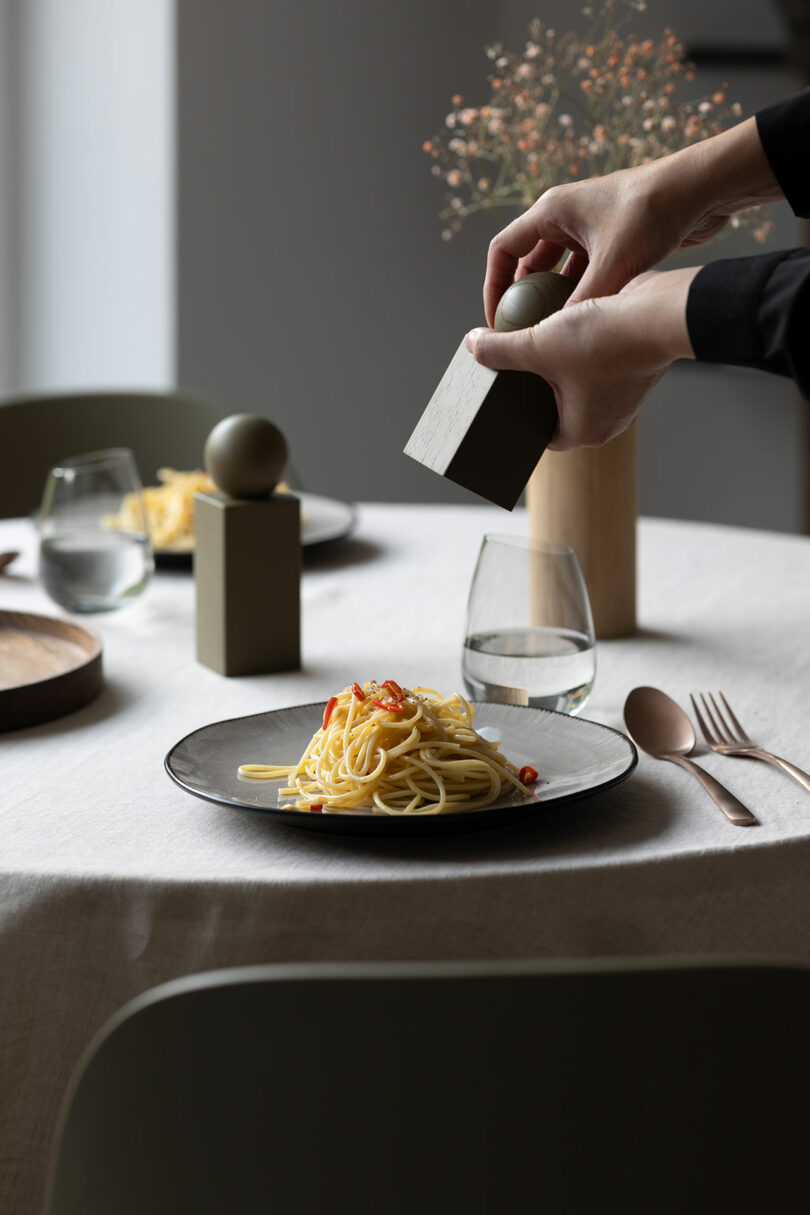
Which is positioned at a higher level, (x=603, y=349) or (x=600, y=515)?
(x=603, y=349)

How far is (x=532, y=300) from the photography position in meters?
1.00

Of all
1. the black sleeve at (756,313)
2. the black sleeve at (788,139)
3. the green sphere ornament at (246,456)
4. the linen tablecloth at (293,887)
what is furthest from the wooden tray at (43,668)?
the black sleeve at (788,139)

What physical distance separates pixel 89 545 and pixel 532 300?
63 centimetres

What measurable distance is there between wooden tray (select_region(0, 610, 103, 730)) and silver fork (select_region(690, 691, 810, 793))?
0.52m

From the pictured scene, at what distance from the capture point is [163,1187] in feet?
1.71

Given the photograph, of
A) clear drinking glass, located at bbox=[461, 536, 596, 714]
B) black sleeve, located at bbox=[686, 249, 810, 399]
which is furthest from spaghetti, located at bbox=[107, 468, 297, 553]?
black sleeve, located at bbox=[686, 249, 810, 399]

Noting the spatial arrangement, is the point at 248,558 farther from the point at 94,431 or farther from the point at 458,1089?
the point at 94,431

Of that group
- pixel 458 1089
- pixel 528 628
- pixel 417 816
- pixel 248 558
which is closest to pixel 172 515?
pixel 248 558

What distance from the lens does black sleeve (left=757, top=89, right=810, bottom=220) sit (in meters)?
1.02

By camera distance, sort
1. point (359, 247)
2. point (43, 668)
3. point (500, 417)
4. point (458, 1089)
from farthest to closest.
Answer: point (359, 247) < point (43, 668) < point (500, 417) < point (458, 1089)

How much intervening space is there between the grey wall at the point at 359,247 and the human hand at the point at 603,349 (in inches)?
107

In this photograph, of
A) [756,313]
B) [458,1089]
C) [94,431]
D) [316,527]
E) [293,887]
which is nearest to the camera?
[458,1089]

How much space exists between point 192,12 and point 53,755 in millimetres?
2961

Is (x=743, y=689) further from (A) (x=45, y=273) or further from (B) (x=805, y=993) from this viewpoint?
(A) (x=45, y=273)
